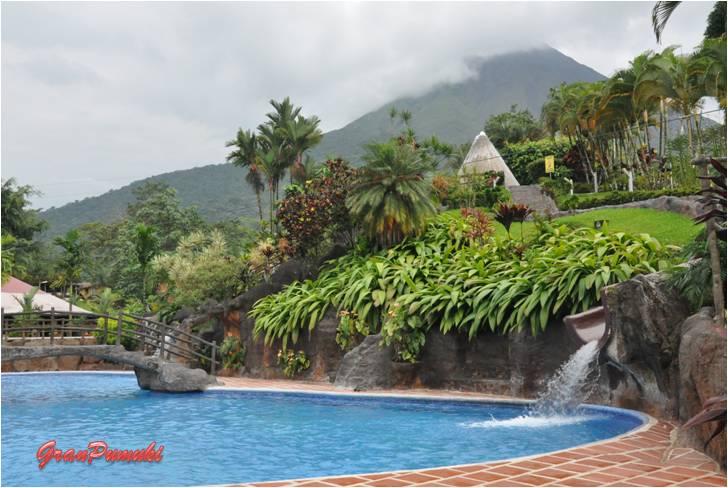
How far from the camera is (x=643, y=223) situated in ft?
55.4

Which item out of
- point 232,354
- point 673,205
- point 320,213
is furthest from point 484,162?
point 232,354

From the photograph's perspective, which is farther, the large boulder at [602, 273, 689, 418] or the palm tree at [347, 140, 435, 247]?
the palm tree at [347, 140, 435, 247]

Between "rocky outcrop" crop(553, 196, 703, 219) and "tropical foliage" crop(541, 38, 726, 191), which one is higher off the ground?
"tropical foliage" crop(541, 38, 726, 191)

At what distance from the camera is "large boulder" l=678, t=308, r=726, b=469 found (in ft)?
18.4

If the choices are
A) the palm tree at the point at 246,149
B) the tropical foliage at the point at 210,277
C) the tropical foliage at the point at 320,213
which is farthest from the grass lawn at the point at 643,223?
the palm tree at the point at 246,149

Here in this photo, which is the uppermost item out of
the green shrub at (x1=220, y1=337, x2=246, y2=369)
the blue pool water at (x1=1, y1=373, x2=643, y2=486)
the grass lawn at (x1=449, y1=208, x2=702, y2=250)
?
the grass lawn at (x1=449, y1=208, x2=702, y2=250)

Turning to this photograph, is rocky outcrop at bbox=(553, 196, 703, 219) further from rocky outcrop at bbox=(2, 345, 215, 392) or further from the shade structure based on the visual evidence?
the shade structure

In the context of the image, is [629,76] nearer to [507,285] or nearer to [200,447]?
[507,285]

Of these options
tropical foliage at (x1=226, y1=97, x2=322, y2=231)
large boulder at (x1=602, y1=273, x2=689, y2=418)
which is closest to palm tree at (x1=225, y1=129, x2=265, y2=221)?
tropical foliage at (x1=226, y1=97, x2=322, y2=231)

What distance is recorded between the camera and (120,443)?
8.35 metres

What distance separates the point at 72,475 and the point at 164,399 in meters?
6.90

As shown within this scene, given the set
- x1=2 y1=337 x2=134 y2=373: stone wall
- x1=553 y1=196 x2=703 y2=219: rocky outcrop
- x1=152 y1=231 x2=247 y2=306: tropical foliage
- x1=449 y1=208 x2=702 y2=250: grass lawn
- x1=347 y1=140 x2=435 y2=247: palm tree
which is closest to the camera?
x1=449 y1=208 x2=702 y2=250: grass lawn

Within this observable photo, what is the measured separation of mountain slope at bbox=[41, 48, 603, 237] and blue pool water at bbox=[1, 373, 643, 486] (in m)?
50.2

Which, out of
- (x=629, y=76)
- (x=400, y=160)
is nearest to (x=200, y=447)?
(x=400, y=160)
